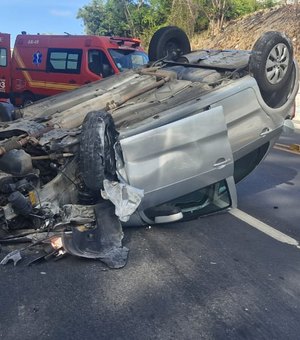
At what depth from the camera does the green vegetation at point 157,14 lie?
1112 inches

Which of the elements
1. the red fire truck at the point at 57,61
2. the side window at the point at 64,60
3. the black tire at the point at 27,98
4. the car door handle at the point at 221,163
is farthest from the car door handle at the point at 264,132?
the black tire at the point at 27,98

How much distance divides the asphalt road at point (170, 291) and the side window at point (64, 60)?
9.42 m

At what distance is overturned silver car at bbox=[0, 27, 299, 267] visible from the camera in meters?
3.85

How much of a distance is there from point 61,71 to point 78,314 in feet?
37.5

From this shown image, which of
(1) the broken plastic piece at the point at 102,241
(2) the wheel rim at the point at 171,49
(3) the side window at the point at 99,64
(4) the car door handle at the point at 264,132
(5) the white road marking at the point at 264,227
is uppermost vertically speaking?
(2) the wheel rim at the point at 171,49

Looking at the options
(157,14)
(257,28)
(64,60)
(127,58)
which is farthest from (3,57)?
(157,14)

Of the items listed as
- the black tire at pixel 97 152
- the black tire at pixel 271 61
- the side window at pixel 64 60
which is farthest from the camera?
the side window at pixel 64 60

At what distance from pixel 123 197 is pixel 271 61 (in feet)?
7.21

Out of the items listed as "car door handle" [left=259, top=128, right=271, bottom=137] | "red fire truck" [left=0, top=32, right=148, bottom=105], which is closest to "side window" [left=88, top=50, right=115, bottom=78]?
"red fire truck" [left=0, top=32, right=148, bottom=105]

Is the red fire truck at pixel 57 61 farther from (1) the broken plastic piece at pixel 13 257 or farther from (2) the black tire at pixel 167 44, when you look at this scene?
(1) the broken plastic piece at pixel 13 257

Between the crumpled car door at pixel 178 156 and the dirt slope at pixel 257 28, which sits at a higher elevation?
the dirt slope at pixel 257 28

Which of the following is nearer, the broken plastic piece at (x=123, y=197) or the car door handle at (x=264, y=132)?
the broken plastic piece at (x=123, y=197)

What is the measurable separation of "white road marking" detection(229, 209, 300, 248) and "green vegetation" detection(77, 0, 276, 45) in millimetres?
23922

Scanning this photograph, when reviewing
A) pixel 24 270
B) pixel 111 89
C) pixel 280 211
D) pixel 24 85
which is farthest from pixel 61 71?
pixel 24 270
